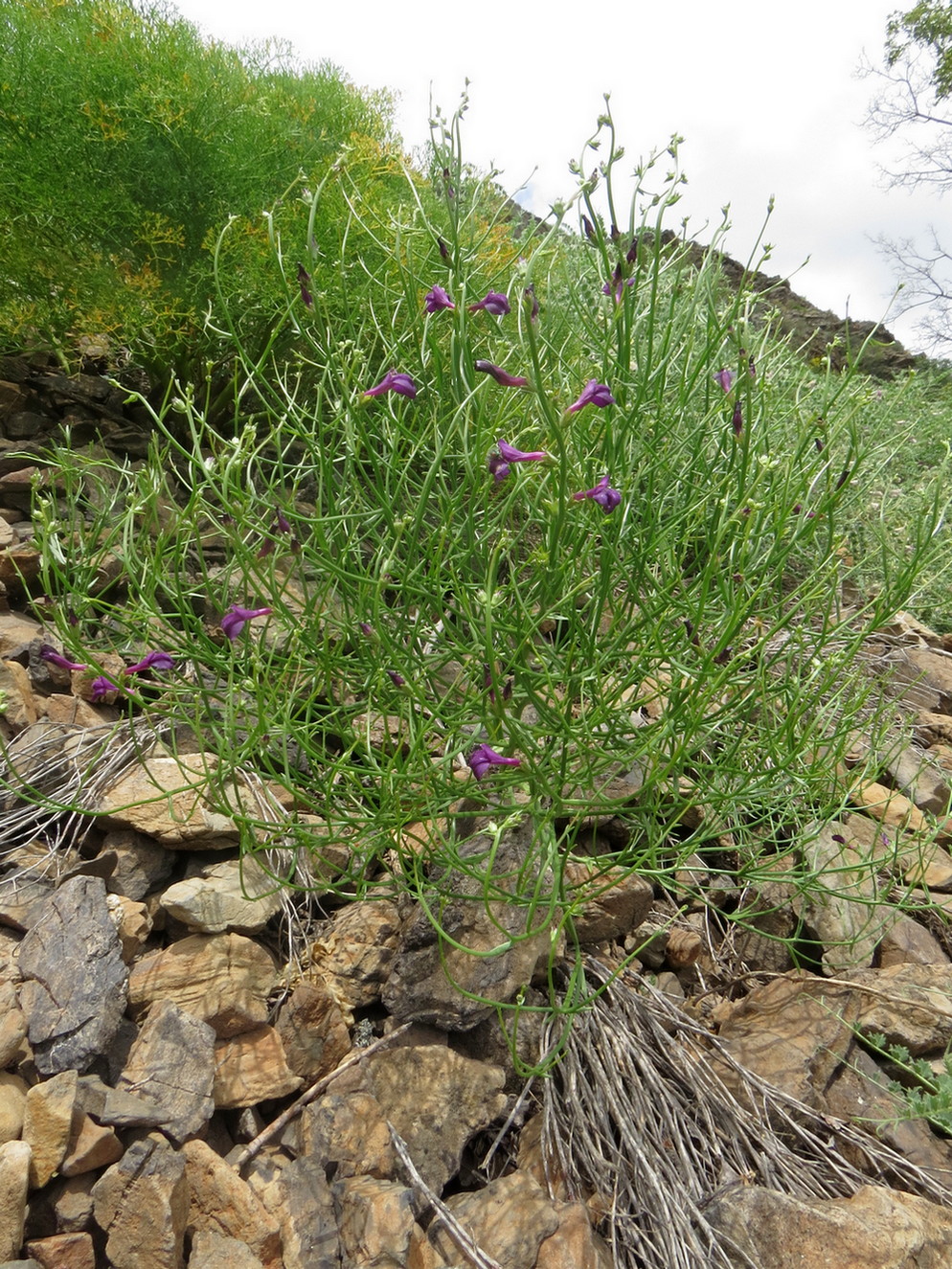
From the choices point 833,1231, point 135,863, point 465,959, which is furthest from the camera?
point 135,863

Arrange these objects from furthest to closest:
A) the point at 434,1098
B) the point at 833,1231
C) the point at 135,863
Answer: the point at 135,863 → the point at 434,1098 → the point at 833,1231

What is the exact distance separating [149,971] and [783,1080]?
1.29 meters

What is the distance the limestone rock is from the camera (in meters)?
1.13

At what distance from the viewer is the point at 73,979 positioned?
1319 millimetres

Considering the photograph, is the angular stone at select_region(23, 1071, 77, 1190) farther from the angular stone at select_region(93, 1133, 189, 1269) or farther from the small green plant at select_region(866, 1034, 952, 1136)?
the small green plant at select_region(866, 1034, 952, 1136)

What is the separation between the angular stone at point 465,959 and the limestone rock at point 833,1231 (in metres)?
0.50

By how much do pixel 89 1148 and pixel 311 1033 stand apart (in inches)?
16.8

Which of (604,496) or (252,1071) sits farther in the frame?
(252,1071)

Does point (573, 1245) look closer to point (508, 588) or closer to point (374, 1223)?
point (374, 1223)

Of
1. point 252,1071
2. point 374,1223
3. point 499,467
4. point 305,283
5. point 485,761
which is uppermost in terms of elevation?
point 305,283

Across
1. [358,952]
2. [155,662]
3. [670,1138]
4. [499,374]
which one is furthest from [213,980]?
[499,374]

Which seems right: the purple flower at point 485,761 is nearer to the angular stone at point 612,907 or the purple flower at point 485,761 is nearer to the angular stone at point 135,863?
the angular stone at point 612,907

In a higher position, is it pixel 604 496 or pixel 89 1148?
pixel 604 496

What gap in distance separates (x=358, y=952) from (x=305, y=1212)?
49 centimetres
